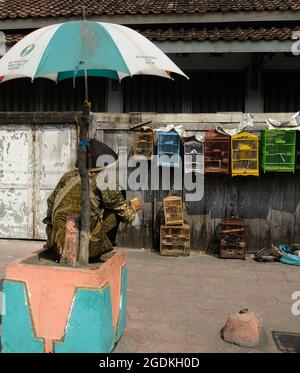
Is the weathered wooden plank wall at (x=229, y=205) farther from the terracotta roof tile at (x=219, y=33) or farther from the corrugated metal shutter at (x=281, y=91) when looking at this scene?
the corrugated metal shutter at (x=281, y=91)

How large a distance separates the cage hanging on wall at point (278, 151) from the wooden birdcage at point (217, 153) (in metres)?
0.63

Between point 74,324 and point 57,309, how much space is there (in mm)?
196

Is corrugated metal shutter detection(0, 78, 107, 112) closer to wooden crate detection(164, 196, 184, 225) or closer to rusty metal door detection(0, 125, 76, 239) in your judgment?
rusty metal door detection(0, 125, 76, 239)

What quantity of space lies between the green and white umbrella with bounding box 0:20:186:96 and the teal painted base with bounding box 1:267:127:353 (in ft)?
5.94

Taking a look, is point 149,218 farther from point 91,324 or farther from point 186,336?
point 91,324

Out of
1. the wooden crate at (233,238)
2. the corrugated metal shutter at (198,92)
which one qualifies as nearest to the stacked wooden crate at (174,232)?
the wooden crate at (233,238)

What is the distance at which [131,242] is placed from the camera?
8.41 meters

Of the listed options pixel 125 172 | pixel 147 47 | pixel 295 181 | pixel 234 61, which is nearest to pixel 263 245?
pixel 295 181

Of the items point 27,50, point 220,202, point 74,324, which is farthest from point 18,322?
point 220,202

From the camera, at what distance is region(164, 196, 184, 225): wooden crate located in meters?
7.89

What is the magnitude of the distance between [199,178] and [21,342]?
490 centimetres

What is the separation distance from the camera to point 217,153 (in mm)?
7770

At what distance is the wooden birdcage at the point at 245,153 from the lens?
7.64 m

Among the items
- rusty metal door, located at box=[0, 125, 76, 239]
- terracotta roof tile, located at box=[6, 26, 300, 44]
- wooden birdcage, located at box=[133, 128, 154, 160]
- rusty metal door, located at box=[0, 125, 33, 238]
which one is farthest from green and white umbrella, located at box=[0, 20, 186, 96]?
terracotta roof tile, located at box=[6, 26, 300, 44]
